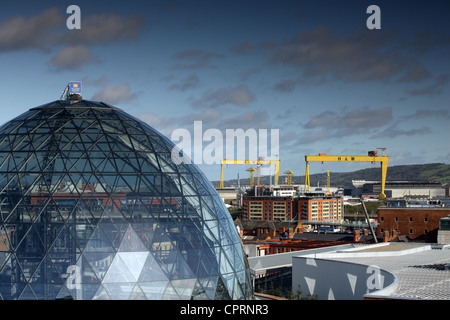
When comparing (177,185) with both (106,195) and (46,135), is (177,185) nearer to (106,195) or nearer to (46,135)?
(106,195)

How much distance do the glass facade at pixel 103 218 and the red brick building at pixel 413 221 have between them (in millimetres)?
60870

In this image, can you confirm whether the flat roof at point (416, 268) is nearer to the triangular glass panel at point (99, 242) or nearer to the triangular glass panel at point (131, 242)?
the triangular glass panel at point (131, 242)

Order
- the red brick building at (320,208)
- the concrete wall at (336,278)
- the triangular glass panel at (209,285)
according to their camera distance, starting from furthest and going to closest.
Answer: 1. the red brick building at (320,208)
2. the concrete wall at (336,278)
3. the triangular glass panel at (209,285)

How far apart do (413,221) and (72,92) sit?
65.1m

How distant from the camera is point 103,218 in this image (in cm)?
2066

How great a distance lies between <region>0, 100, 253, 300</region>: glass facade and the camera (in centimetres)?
2003

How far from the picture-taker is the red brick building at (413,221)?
79.8m

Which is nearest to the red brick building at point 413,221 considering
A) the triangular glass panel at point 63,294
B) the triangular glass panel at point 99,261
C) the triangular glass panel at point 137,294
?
the triangular glass panel at point 137,294

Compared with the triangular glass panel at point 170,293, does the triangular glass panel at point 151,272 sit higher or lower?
higher

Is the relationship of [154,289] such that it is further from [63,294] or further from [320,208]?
[320,208]

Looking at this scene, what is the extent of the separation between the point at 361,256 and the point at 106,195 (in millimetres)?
20628

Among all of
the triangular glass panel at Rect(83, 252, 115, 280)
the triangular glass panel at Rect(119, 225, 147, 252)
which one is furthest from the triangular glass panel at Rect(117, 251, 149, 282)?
the triangular glass panel at Rect(83, 252, 115, 280)

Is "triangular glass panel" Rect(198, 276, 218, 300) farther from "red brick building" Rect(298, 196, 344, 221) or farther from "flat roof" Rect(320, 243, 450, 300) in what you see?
"red brick building" Rect(298, 196, 344, 221)
